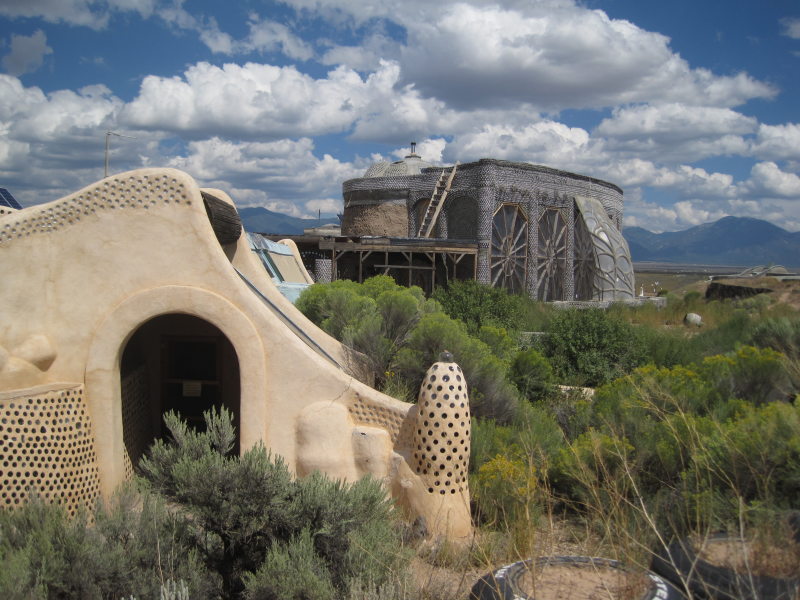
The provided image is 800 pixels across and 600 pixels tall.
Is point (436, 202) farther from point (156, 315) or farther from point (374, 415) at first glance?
point (156, 315)

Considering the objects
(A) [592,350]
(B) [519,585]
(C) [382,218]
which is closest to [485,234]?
(C) [382,218]

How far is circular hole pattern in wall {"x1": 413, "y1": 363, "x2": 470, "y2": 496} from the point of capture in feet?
20.6

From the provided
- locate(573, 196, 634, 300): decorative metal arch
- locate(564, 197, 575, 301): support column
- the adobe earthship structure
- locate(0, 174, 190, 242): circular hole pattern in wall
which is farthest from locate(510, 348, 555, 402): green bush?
locate(573, 196, 634, 300): decorative metal arch

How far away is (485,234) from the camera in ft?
86.1

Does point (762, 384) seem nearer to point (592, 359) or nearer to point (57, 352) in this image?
point (592, 359)

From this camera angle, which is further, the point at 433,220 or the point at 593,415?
the point at 433,220

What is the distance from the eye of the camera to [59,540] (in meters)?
4.25

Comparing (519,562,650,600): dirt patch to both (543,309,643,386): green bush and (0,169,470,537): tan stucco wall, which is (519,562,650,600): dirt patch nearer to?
(0,169,470,537): tan stucco wall

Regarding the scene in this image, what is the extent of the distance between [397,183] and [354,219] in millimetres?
2569

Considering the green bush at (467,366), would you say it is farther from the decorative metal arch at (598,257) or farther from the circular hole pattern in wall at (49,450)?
the decorative metal arch at (598,257)

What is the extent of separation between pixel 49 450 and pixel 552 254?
82.6ft

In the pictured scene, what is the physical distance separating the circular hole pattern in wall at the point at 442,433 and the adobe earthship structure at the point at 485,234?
703 inches

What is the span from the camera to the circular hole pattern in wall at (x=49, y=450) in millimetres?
5676

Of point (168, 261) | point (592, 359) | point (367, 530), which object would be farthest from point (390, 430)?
point (592, 359)
